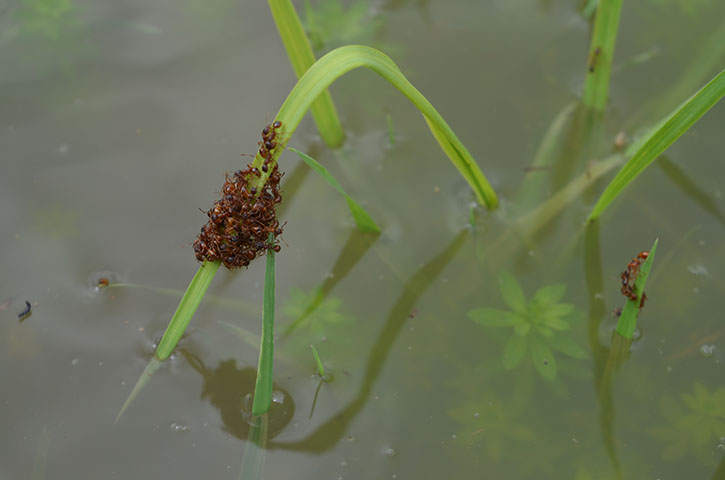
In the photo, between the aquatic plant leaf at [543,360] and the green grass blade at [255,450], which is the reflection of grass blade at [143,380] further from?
the aquatic plant leaf at [543,360]

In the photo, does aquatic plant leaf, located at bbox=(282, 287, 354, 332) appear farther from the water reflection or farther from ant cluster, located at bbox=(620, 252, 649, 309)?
ant cluster, located at bbox=(620, 252, 649, 309)

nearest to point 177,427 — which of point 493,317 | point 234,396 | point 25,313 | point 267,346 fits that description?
point 234,396

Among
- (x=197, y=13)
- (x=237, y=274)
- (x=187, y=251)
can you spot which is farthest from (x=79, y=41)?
(x=237, y=274)

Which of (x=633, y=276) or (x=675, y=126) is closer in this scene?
(x=675, y=126)

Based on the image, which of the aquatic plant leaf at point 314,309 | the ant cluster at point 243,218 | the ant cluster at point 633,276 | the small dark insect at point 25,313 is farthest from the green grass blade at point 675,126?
the small dark insect at point 25,313

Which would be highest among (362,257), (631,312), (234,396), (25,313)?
(631,312)

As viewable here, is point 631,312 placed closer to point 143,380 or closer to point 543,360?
point 543,360
